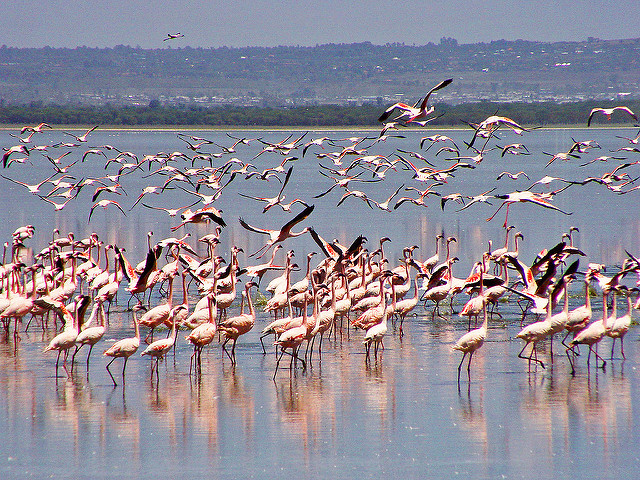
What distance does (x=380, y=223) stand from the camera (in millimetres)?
29172

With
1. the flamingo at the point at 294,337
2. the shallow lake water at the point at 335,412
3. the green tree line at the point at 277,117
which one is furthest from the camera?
the green tree line at the point at 277,117

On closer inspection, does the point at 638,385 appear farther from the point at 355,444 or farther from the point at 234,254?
the point at 234,254

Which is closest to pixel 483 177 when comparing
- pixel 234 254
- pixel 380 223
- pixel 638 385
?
pixel 380 223

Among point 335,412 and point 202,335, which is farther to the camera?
point 202,335

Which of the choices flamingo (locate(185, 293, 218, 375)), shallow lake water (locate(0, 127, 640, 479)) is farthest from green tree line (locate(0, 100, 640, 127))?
flamingo (locate(185, 293, 218, 375))

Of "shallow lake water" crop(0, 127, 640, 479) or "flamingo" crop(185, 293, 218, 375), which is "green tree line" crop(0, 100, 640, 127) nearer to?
"shallow lake water" crop(0, 127, 640, 479)

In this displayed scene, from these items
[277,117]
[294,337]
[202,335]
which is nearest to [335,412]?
[294,337]

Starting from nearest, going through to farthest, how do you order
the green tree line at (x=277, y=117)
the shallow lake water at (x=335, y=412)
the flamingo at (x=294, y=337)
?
1. the shallow lake water at (x=335, y=412)
2. the flamingo at (x=294, y=337)
3. the green tree line at (x=277, y=117)

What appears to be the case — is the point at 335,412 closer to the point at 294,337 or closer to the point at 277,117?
the point at 294,337

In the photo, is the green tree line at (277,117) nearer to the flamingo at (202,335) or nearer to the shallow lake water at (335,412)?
the shallow lake water at (335,412)

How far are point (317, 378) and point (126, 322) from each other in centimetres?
456

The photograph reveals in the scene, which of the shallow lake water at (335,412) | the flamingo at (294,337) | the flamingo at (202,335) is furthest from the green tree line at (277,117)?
the flamingo at (294,337)

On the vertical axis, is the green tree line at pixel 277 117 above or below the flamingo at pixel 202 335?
above

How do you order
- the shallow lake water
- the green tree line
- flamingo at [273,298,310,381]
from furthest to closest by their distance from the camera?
1. the green tree line
2. flamingo at [273,298,310,381]
3. the shallow lake water
